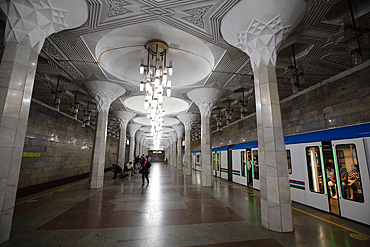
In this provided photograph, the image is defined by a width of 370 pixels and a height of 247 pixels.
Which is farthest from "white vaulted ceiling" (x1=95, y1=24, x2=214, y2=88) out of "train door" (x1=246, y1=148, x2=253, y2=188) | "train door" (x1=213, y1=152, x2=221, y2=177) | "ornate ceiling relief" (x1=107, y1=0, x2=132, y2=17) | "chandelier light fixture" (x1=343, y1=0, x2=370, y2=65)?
"train door" (x1=213, y1=152, x2=221, y2=177)

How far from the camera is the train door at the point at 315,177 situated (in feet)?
18.4

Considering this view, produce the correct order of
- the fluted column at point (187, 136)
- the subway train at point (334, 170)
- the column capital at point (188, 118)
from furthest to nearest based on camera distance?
the column capital at point (188, 118) → the fluted column at point (187, 136) → the subway train at point (334, 170)

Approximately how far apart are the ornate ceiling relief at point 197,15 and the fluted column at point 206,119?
4.99 meters

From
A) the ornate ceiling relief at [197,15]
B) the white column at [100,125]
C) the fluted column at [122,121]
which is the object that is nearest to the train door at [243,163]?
the ornate ceiling relief at [197,15]

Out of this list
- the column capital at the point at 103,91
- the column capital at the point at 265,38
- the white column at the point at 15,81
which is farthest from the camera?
the column capital at the point at 103,91

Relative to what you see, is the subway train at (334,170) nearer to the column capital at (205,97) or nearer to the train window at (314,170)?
the train window at (314,170)

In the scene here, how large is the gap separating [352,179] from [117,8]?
26.6 ft

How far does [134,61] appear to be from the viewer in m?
8.24

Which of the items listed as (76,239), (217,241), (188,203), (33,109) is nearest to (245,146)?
(188,203)

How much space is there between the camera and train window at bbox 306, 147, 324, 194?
5.79m

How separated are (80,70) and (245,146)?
9.59 m

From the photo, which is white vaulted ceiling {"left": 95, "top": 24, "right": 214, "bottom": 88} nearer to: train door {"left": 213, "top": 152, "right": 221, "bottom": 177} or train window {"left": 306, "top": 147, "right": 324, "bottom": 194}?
train window {"left": 306, "top": 147, "right": 324, "bottom": 194}

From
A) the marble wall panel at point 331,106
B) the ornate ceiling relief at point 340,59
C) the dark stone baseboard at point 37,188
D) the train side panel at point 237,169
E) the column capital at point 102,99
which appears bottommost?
the dark stone baseboard at point 37,188

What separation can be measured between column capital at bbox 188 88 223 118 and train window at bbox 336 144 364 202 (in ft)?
20.1
